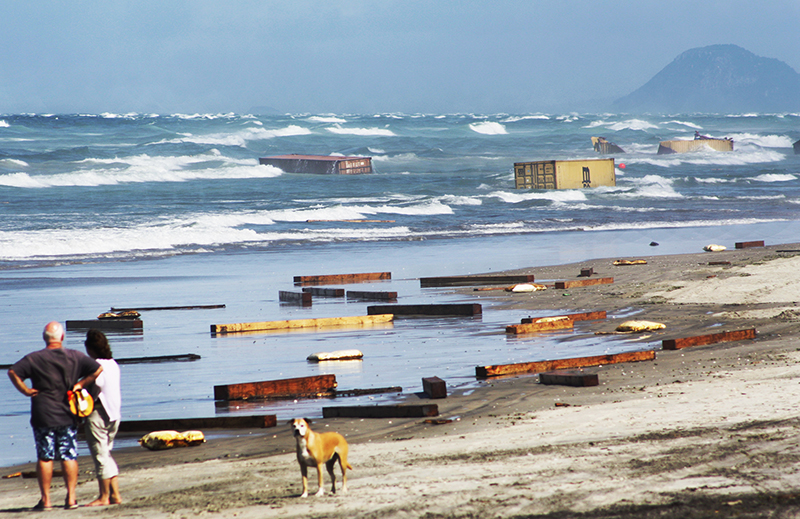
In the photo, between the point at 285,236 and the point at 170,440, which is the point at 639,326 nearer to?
the point at 170,440

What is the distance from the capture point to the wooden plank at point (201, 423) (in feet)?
20.2

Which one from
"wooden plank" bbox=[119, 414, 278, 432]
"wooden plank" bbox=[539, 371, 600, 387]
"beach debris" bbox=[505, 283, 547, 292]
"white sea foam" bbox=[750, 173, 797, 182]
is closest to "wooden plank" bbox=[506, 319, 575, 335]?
"wooden plank" bbox=[539, 371, 600, 387]

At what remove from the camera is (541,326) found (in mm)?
9875

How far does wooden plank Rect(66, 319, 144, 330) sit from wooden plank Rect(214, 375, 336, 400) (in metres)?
4.19

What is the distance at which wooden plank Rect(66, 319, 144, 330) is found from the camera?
10734 millimetres

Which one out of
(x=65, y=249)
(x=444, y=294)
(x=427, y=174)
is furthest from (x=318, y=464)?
(x=427, y=174)

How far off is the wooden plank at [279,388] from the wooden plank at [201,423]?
2.35 ft

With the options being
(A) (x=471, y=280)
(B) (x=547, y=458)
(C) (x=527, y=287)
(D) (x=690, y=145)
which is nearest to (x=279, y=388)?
(B) (x=547, y=458)

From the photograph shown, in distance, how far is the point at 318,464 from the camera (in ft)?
14.2

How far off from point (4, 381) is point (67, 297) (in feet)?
21.5

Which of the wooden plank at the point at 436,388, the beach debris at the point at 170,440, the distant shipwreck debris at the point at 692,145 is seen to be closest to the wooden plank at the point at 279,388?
the wooden plank at the point at 436,388

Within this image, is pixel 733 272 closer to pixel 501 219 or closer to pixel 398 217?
pixel 501 219

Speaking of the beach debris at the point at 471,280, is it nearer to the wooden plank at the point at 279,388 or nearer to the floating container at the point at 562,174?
the wooden plank at the point at 279,388

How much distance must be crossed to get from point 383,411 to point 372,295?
6.72 m
